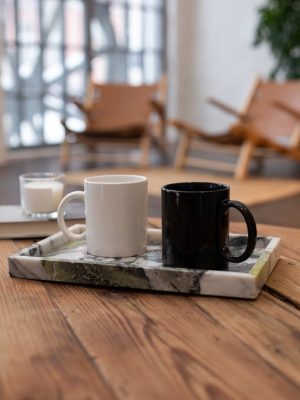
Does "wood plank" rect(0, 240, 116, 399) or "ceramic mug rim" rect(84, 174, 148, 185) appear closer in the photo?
"wood plank" rect(0, 240, 116, 399)

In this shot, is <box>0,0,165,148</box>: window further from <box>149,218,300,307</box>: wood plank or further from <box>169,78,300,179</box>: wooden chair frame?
<box>149,218,300,307</box>: wood plank

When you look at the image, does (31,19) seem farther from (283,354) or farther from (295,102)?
(283,354)

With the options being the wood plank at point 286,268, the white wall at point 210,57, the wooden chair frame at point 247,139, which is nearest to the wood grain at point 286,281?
the wood plank at point 286,268

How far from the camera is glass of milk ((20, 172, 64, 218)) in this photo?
0.87 m

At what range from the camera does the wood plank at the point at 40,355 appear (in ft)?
1.39

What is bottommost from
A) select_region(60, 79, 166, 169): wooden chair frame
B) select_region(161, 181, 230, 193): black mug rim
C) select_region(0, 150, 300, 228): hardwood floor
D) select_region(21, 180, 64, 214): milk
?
select_region(0, 150, 300, 228): hardwood floor

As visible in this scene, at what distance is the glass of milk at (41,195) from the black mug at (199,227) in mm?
290

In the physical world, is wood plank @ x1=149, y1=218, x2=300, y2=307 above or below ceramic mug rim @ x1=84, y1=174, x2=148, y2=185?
below

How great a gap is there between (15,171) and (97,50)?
198cm

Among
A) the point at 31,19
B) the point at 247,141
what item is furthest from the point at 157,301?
the point at 31,19

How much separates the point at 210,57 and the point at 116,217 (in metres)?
5.38

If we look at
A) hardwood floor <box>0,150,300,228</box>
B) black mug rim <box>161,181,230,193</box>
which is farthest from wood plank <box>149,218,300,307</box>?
hardwood floor <box>0,150,300,228</box>

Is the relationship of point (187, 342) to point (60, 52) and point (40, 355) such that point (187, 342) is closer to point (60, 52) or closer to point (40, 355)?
point (40, 355)

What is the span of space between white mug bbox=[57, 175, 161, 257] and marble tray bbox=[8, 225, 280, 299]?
0.04ft
